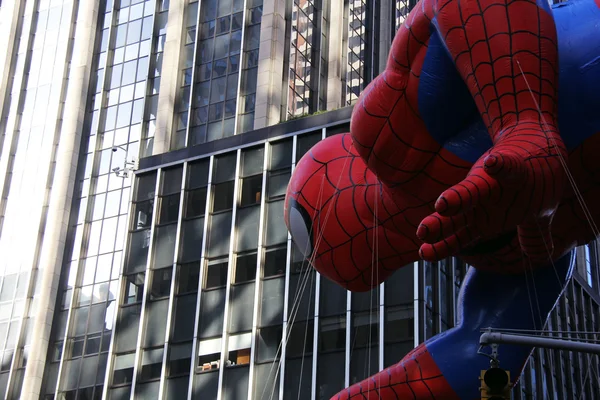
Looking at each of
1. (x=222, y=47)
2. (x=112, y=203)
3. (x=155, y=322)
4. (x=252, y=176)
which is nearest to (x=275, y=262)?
(x=252, y=176)

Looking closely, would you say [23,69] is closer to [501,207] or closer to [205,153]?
[205,153]

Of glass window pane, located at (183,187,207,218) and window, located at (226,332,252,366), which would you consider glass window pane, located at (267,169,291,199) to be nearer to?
glass window pane, located at (183,187,207,218)

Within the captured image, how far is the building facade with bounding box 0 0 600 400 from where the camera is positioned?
1106 inches

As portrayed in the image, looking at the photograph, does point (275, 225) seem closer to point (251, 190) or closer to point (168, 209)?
point (251, 190)

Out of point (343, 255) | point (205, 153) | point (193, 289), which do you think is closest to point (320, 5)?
point (205, 153)

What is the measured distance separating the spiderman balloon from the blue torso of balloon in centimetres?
1

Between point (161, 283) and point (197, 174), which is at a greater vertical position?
point (197, 174)

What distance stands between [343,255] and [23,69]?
36.1 meters

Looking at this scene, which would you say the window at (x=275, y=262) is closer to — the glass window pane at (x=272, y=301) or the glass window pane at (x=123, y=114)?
the glass window pane at (x=272, y=301)

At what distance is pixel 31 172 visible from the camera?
1652 inches

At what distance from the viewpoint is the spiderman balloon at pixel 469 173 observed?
8844mm

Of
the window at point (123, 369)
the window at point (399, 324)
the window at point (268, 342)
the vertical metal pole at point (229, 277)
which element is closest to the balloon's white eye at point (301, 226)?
the window at point (399, 324)

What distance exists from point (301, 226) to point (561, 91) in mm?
3395

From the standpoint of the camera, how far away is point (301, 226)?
1154 cm
